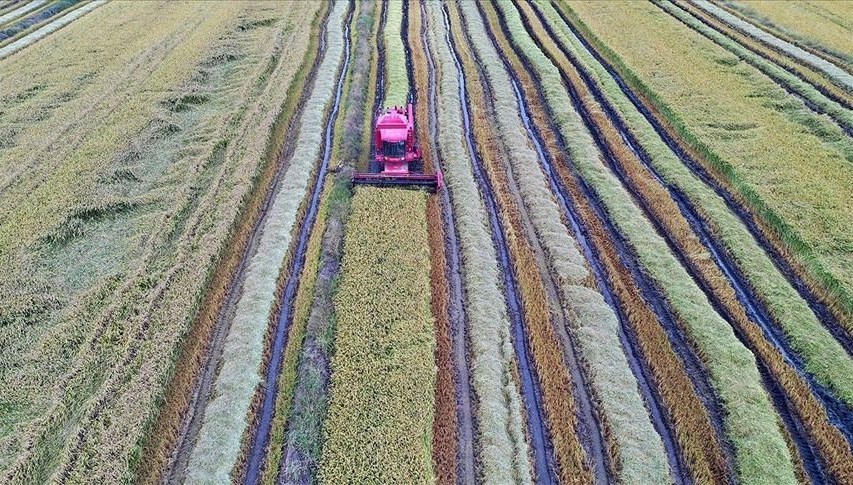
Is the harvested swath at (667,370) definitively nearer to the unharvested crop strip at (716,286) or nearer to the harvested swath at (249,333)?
the unharvested crop strip at (716,286)

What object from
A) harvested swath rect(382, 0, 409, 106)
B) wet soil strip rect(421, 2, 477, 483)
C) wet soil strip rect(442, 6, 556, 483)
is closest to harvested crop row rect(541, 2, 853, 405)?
wet soil strip rect(442, 6, 556, 483)

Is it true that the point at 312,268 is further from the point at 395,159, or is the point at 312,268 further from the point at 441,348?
the point at 395,159

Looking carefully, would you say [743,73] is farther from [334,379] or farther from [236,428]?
[236,428]

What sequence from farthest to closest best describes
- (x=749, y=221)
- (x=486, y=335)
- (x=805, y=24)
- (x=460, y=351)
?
1. (x=805, y=24)
2. (x=749, y=221)
3. (x=486, y=335)
4. (x=460, y=351)

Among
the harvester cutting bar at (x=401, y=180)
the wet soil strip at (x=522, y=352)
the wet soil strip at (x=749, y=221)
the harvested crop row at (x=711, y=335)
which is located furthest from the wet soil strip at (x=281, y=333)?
the wet soil strip at (x=749, y=221)

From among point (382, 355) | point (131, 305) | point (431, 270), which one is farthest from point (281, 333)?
point (431, 270)

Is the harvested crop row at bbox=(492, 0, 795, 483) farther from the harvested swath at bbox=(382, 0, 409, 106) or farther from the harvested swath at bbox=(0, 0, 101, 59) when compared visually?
the harvested swath at bbox=(0, 0, 101, 59)
